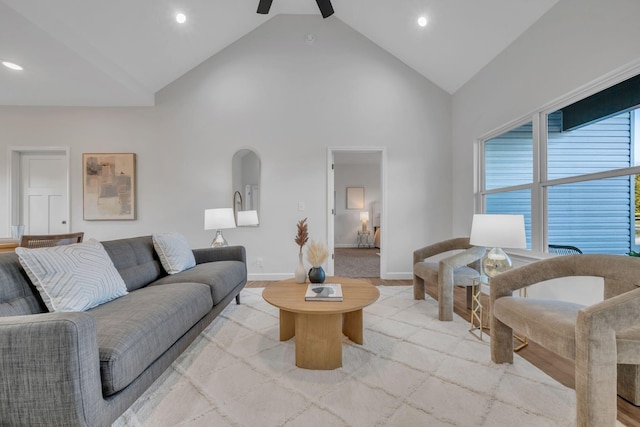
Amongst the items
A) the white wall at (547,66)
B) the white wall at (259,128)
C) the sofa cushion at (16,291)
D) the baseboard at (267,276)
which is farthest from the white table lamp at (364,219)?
the sofa cushion at (16,291)

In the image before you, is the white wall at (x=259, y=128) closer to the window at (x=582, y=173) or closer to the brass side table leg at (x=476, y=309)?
the window at (x=582, y=173)

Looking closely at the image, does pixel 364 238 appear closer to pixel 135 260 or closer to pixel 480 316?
pixel 480 316

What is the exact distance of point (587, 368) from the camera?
1.14 m

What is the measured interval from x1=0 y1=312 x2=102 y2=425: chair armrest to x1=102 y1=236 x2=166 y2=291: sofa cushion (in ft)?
3.87

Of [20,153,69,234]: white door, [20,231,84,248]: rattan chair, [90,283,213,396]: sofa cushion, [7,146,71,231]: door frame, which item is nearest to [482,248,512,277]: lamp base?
[90,283,213,396]: sofa cushion

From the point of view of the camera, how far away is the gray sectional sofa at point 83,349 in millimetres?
928

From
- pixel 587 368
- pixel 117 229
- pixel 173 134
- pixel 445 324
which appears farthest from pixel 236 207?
pixel 587 368

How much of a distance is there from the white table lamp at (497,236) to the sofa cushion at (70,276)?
2.56 meters

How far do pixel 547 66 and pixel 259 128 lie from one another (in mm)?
3238

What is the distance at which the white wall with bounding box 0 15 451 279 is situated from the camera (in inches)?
156

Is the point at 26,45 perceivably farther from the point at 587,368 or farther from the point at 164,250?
the point at 587,368

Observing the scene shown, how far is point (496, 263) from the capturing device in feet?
7.16

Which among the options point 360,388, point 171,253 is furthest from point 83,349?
point 171,253

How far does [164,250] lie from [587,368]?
286 centimetres
